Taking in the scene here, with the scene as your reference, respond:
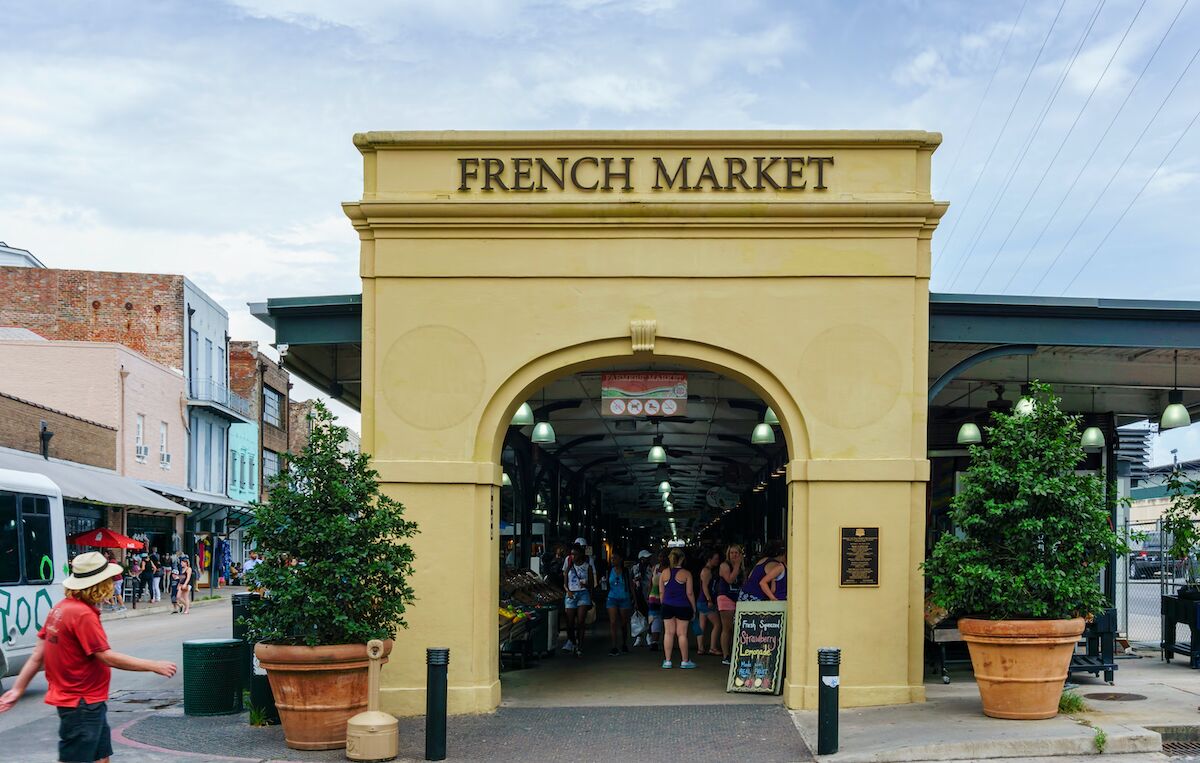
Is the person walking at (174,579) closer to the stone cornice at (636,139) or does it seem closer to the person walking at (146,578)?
the person walking at (146,578)

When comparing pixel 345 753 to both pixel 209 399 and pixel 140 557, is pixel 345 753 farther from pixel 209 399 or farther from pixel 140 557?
pixel 209 399

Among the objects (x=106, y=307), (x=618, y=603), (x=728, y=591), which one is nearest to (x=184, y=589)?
(x=106, y=307)

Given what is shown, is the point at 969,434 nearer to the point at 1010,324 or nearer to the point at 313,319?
the point at 1010,324

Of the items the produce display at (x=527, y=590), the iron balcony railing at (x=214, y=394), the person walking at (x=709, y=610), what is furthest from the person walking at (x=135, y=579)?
the person walking at (x=709, y=610)

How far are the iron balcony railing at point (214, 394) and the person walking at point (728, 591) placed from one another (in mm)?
33006

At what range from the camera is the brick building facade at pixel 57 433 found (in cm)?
2998

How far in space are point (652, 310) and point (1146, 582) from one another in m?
20.5

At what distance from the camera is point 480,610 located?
12703 mm

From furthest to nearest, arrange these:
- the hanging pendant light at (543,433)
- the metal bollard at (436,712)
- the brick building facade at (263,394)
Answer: the brick building facade at (263,394)
the hanging pendant light at (543,433)
the metal bollard at (436,712)

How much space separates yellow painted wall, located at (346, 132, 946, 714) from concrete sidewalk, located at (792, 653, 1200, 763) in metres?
1.19

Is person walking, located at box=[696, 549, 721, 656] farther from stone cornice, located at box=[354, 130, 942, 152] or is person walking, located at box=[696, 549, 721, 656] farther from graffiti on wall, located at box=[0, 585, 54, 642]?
graffiti on wall, located at box=[0, 585, 54, 642]

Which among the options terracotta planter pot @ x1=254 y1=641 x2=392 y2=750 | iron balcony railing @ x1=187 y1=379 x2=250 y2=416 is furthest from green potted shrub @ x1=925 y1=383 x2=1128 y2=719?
iron balcony railing @ x1=187 y1=379 x2=250 y2=416

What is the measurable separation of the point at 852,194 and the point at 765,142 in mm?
1079

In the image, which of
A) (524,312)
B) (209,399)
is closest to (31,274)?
(209,399)
